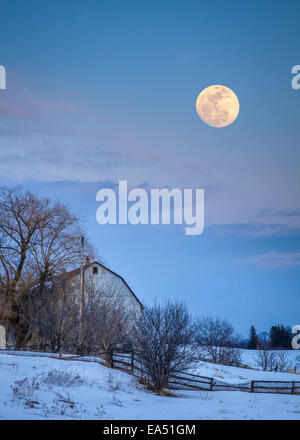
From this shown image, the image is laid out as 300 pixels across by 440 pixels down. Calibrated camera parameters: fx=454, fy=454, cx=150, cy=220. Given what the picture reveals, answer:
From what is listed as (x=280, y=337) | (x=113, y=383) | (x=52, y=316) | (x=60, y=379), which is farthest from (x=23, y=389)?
(x=280, y=337)

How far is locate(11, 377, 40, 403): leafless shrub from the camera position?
11100 millimetres

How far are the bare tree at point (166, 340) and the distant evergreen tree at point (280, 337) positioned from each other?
8744 cm

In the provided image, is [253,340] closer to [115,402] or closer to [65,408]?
[115,402]

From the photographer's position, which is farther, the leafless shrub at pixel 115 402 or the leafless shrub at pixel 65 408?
the leafless shrub at pixel 115 402

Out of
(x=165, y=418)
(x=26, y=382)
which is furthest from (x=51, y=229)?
(x=165, y=418)

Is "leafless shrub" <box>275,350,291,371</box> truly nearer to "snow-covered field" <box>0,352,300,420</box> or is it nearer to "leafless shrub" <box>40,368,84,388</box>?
"snow-covered field" <box>0,352,300,420</box>

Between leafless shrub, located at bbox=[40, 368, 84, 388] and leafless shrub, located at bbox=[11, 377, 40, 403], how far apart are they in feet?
1.91

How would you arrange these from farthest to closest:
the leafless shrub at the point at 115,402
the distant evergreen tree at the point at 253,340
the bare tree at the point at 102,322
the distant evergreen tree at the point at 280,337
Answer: the distant evergreen tree at the point at 253,340 → the distant evergreen tree at the point at 280,337 → the bare tree at the point at 102,322 → the leafless shrub at the point at 115,402

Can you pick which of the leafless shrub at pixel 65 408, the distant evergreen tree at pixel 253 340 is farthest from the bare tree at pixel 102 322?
the distant evergreen tree at pixel 253 340

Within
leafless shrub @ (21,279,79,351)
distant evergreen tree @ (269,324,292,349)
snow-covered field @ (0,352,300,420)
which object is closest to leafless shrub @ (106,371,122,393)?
snow-covered field @ (0,352,300,420)

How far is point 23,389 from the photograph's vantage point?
473 inches

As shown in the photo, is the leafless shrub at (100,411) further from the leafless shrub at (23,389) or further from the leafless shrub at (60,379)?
the leafless shrub at (60,379)

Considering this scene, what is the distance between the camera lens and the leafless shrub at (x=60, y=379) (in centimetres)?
1420
